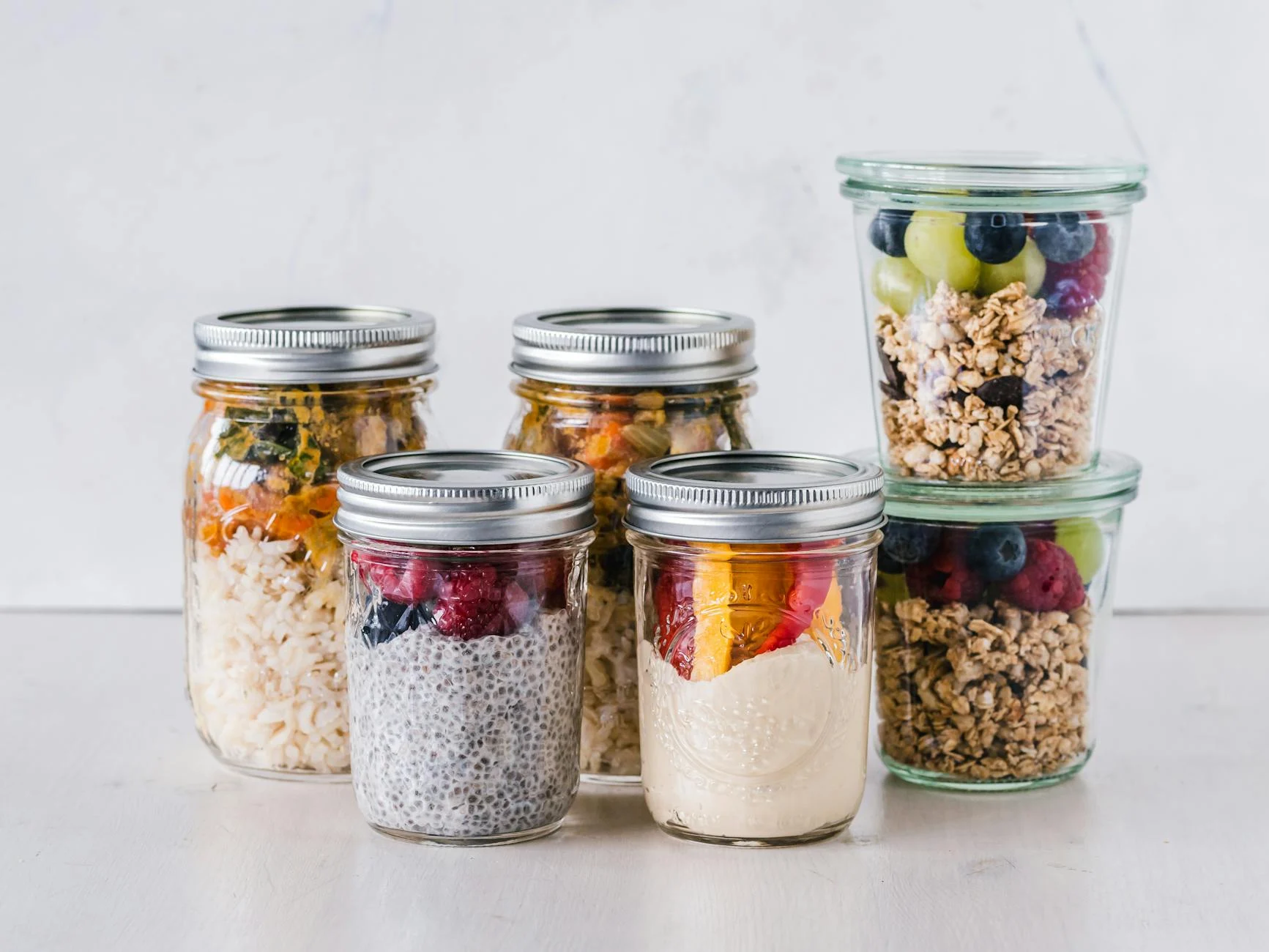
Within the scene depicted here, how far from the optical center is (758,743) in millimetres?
989

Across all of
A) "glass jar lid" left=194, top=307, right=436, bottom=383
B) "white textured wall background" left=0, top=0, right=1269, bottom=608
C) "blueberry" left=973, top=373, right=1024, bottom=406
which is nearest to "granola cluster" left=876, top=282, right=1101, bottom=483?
"blueberry" left=973, top=373, right=1024, bottom=406

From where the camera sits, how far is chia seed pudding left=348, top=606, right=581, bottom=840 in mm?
989

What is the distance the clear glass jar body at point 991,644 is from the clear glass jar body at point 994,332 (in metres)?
0.05

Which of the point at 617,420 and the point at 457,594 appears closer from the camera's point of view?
the point at 457,594

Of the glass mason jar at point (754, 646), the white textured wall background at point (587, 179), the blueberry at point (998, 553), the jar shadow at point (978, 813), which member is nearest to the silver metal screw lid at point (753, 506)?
the glass mason jar at point (754, 646)

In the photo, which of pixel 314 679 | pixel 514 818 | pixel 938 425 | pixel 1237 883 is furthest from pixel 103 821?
pixel 1237 883

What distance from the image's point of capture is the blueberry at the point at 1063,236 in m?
1.06

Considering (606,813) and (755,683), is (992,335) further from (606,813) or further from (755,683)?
(606,813)

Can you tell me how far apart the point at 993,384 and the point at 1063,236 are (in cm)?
10

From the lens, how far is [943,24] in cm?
151

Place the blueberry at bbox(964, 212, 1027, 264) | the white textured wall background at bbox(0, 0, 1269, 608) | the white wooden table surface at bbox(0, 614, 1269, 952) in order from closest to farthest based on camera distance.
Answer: the white wooden table surface at bbox(0, 614, 1269, 952) → the blueberry at bbox(964, 212, 1027, 264) → the white textured wall background at bbox(0, 0, 1269, 608)

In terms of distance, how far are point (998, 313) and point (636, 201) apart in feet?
1.86

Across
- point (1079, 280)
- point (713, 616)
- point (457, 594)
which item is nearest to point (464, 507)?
point (457, 594)

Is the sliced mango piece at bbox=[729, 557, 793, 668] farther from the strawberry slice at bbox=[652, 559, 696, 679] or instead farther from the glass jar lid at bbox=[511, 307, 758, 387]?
the glass jar lid at bbox=[511, 307, 758, 387]
